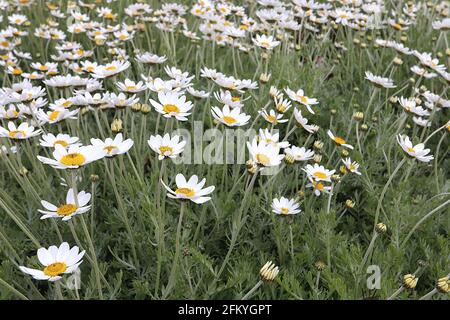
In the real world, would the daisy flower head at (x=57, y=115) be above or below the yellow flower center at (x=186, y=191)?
above

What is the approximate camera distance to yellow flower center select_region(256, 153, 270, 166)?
1.78 m

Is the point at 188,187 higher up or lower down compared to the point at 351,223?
higher up

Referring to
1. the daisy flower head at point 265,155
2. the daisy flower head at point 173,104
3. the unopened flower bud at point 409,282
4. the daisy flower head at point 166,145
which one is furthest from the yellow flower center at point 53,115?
the unopened flower bud at point 409,282

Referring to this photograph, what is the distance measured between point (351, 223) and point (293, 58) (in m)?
1.61

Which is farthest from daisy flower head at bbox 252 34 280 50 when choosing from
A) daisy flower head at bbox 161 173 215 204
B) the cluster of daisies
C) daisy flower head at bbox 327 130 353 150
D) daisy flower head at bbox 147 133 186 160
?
daisy flower head at bbox 161 173 215 204

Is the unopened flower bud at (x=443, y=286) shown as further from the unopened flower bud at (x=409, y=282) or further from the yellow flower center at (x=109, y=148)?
the yellow flower center at (x=109, y=148)

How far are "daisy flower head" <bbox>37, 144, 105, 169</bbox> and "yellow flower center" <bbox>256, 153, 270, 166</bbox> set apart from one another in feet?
1.91

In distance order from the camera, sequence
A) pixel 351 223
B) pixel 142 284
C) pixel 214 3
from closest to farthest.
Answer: pixel 142 284, pixel 351 223, pixel 214 3

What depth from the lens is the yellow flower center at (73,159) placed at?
155 centimetres

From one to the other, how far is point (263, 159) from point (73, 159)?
27.5 inches

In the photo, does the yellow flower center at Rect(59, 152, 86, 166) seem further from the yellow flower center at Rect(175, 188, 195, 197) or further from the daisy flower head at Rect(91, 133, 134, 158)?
the yellow flower center at Rect(175, 188, 195, 197)
